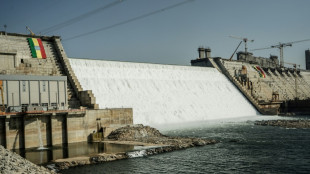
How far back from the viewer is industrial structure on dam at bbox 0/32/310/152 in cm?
3125

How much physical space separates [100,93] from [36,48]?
32.4 ft

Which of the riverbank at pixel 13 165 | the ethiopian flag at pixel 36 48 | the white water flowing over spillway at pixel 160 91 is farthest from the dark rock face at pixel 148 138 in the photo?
the ethiopian flag at pixel 36 48

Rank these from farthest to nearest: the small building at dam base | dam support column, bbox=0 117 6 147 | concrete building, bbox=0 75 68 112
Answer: concrete building, bbox=0 75 68 112, the small building at dam base, dam support column, bbox=0 117 6 147

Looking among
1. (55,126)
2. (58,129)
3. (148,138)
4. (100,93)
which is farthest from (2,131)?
(100,93)

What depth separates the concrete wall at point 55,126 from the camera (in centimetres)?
2909

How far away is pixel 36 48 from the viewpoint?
42.4m

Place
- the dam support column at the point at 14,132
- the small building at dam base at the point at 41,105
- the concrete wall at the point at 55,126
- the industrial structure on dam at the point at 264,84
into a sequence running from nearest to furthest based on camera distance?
the dam support column at the point at 14,132 < the concrete wall at the point at 55,126 < the small building at dam base at the point at 41,105 < the industrial structure on dam at the point at 264,84

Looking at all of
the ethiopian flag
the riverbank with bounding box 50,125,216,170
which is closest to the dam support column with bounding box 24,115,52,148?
the riverbank with bounding box 50,125,216,170

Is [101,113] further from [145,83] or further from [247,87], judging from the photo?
[247,87]

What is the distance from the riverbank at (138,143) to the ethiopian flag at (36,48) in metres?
14.6

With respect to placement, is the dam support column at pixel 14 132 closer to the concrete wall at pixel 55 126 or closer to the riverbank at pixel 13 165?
the concrete wall at pixel 55 126

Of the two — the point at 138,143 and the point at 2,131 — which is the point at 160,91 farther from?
the point at 2,131

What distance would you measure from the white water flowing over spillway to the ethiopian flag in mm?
4802

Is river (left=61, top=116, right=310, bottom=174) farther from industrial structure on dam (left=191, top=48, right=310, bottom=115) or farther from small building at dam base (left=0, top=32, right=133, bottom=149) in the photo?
industrial structure on dam (left=191, top=48, right=310, bottom=115)
